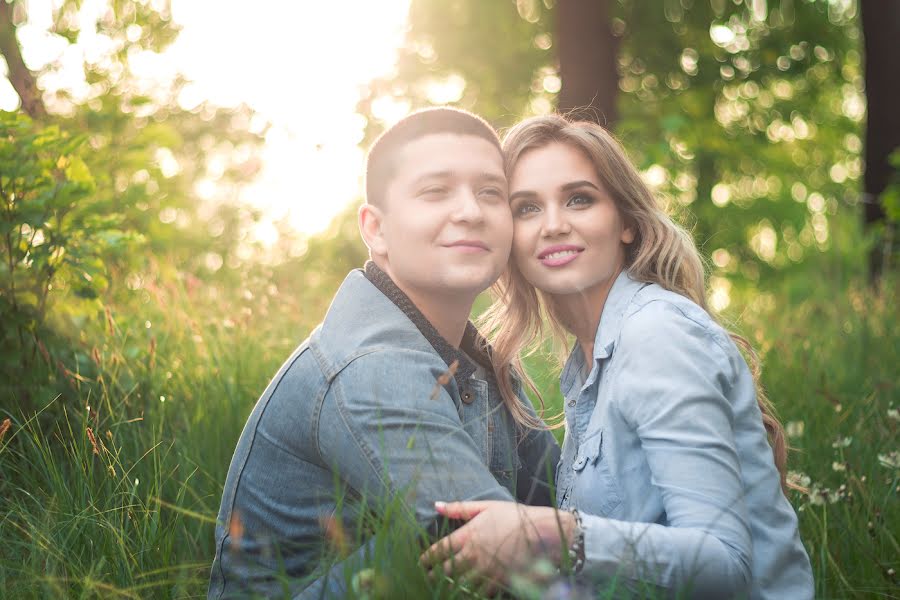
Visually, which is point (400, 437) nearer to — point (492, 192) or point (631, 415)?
point (631, 415)

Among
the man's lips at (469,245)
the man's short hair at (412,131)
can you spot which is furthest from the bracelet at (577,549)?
the man's short hair at (412,131)

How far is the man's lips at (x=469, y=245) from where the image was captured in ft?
8.63

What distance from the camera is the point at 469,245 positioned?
2652 mm

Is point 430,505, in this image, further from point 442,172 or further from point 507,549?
point 442,172

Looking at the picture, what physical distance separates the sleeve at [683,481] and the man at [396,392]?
0.31 m

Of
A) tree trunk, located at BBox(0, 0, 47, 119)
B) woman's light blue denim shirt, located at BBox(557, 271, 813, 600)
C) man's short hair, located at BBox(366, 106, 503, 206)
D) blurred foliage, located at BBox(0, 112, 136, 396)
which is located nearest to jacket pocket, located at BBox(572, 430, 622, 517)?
woman's light blue denim shirt, located at BBox(557, 271, 813, 600)

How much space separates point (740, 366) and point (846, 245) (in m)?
7.36

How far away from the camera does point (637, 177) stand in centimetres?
295

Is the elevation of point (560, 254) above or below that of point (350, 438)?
above

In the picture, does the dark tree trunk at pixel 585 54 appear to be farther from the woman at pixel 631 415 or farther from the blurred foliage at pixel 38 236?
the blurred foliage at pixel 38 236

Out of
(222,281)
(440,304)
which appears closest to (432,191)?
(440,304)

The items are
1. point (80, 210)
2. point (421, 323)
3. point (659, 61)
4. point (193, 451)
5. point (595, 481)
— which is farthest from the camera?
point (659, 61)

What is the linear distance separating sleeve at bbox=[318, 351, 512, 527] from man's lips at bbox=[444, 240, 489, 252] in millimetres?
502

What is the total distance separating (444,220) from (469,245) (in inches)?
4.5
